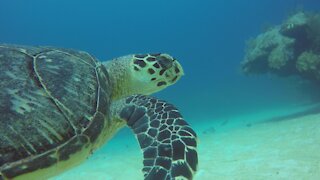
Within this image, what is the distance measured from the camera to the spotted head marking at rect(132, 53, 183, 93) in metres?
4.26

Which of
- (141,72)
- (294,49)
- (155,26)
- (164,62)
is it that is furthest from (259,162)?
(155,26)

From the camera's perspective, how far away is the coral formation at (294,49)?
433 inches

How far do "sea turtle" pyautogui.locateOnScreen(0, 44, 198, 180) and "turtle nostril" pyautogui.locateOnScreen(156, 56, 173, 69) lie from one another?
80 cm

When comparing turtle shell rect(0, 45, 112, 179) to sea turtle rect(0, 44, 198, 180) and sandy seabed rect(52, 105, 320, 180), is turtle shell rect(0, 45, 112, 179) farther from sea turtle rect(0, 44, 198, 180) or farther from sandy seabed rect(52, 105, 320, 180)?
sandy seabed rect(52, 105, 320, 180)

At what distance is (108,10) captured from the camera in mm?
100812

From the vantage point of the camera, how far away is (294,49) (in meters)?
11.5

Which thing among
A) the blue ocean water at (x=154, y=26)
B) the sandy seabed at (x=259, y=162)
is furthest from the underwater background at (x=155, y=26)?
the sandy seabed at (x=259, y=162)

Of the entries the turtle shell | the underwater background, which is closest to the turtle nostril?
the turtle shell

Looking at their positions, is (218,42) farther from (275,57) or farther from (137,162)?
(137,162)

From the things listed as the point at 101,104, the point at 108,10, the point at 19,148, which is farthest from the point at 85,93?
the point at 108,10

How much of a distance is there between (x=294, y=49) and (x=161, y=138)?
393 inches

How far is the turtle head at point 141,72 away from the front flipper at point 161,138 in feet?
2.06

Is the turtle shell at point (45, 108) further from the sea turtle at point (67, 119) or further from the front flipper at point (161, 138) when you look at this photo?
the front flipper at point (161, 138)

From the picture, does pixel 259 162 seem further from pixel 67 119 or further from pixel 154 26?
pixel 154 26
